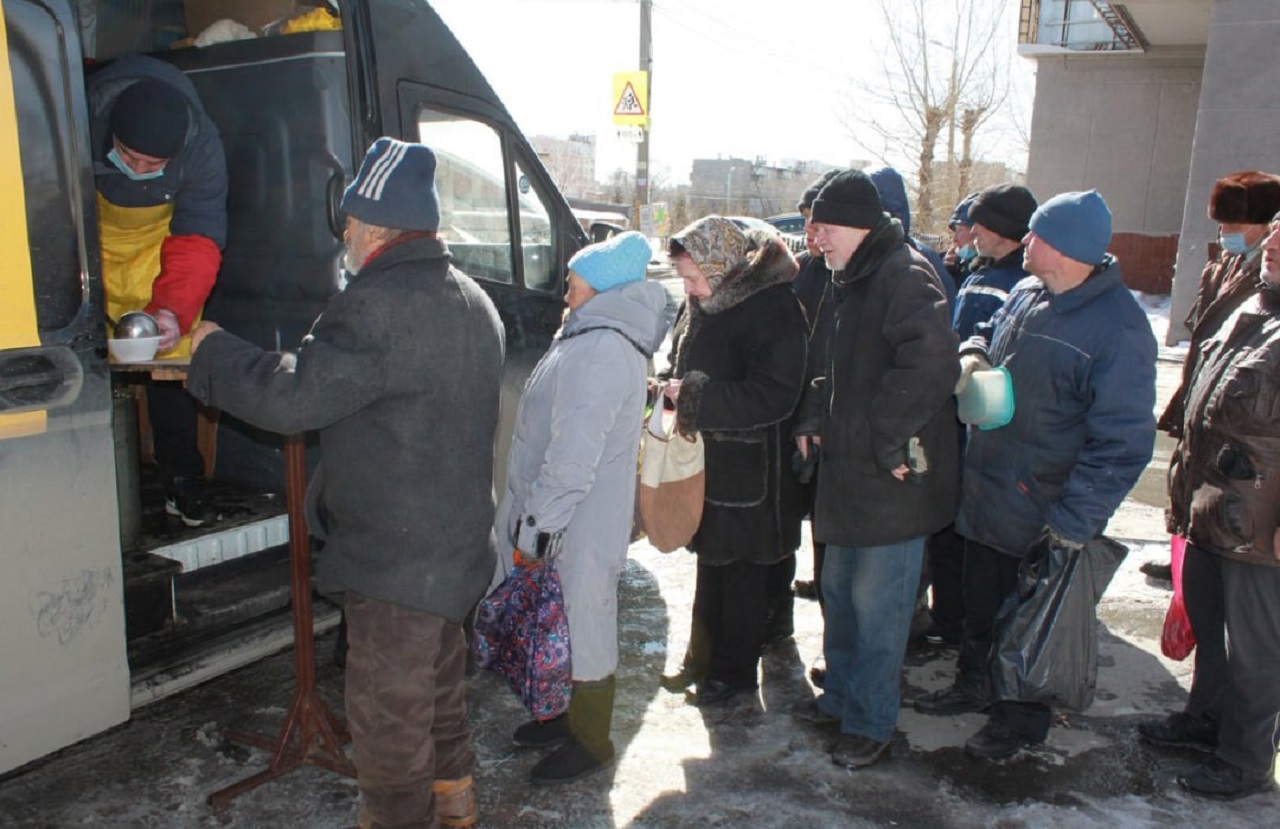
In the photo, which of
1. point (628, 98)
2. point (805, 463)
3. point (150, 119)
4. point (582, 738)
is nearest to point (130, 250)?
point (150, 119)

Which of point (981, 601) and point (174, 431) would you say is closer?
point (981, 601)

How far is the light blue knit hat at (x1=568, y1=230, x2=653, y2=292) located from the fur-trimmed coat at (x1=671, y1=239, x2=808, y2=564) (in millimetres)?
484

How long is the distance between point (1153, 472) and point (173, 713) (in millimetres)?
6790

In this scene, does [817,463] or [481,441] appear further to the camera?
[817,463]

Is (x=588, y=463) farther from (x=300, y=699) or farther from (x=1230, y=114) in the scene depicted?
(x=1230, y=114)

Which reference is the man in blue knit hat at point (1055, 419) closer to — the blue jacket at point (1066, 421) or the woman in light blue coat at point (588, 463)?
the blue jacket at point (1066, 421)

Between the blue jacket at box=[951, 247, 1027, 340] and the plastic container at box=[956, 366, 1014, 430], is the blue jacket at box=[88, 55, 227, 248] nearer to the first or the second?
the plastic container at box=[956, 366, 1014, 430]

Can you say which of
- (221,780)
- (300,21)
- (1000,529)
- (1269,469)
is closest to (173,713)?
(221,780)

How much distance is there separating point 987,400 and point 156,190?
3.07 m

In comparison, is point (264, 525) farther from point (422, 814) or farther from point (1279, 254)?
point (1279, 254)

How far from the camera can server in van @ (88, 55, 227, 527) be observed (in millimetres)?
3508

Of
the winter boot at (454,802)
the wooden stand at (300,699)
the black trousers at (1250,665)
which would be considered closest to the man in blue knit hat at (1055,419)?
the black trousers at (1250,665)

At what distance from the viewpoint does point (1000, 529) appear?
3465 mm

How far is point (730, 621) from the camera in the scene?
3.80 meters
